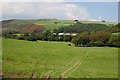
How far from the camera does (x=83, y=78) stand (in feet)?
57.1

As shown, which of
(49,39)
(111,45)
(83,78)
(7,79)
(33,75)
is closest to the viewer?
(7,79)

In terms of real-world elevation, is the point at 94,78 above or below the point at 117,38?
below

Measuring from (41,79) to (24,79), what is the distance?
1.96 metres

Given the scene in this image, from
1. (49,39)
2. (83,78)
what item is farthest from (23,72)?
(49,39)

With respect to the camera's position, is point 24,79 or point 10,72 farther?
point 10,72

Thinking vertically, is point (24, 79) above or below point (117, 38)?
below

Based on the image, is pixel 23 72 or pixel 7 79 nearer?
pixel 7 79

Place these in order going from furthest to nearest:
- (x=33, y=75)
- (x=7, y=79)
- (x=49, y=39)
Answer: (x=49, y=39) → (x=33, y=75) → (x=7, y=79)

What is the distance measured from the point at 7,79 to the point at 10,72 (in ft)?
9.89

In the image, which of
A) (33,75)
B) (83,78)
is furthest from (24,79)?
(83,78)

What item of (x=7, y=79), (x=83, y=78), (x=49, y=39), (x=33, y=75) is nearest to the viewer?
(x=7, y=79)

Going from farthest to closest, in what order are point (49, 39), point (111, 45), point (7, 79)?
1. point (49, 39)
2. point (111, 45)
3. point (7, 79)

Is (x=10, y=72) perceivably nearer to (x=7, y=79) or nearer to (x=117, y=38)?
(x=7, y=79)

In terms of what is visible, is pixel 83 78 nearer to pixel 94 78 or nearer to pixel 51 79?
pixel 94 78
